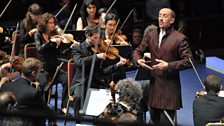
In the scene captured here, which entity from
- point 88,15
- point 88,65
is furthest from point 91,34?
point 88,15

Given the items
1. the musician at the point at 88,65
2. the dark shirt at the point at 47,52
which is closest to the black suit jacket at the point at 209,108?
the musician at the point at 88,65

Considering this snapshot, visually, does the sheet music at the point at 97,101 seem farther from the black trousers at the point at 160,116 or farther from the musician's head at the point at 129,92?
the black trousers at the point at 160,116

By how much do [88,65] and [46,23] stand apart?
0.85 metres

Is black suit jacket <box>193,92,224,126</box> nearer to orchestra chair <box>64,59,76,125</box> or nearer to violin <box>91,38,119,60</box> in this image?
violin <box>91,38,119,60</box>

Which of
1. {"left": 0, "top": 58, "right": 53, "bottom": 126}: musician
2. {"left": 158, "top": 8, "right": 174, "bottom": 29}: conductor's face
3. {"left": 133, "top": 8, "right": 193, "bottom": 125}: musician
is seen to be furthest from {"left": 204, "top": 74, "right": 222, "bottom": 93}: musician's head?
{"left": 0, "top": 58, "right": 53, "bottom": 126}: musician

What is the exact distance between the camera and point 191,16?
10312mm

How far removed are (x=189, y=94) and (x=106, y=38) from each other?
194 centimetres

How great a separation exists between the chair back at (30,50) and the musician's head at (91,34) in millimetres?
1076

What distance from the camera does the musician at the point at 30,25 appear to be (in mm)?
6706

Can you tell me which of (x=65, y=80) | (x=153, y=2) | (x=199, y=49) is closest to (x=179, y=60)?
(x=65, y=80)

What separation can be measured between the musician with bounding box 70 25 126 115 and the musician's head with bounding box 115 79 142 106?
46.6 inches

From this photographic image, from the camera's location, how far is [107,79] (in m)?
5.96

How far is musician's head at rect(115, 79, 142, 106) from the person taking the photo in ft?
14.5

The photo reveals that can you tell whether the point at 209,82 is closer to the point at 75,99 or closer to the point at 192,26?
the point at 75,99
